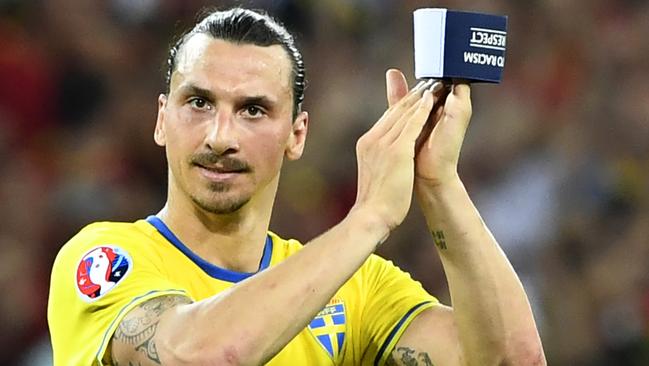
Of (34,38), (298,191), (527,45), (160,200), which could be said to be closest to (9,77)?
(34,38)

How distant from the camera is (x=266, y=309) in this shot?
9.31ft

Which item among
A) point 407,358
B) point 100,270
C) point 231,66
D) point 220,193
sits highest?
point 231,66

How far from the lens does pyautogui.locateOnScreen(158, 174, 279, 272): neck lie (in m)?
3.67

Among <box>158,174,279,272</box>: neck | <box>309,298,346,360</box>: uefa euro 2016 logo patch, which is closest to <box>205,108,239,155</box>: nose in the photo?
<box>158,174,279,272</box>: neck

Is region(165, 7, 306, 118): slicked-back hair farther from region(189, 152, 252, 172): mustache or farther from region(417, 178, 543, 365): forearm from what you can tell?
region(417, 178, 543, 365): forearm

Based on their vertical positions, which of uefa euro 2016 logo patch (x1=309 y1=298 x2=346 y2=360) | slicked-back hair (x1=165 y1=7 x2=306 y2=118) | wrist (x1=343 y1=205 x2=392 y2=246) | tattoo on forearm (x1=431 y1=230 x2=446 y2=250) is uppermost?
slicked-back hair (x1=165 y1=7 x2=306 y2=118)

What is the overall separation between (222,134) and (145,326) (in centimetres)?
65

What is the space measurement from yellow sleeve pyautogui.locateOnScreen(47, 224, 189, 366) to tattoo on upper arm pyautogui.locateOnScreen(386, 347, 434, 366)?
71cm

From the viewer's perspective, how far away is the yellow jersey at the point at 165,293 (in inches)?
127

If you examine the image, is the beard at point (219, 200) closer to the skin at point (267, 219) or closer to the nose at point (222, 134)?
the skin at point (267, 219)

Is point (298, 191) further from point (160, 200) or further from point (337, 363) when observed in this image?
point (337, 363)

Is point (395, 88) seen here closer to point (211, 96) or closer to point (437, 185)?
point (437, 185)

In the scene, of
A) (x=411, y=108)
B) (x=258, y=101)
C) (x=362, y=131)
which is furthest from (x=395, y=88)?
(x=362, y=131)

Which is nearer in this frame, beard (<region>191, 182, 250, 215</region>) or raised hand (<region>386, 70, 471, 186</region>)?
raised hand (<region>386, 70, 471, 186</region>)
